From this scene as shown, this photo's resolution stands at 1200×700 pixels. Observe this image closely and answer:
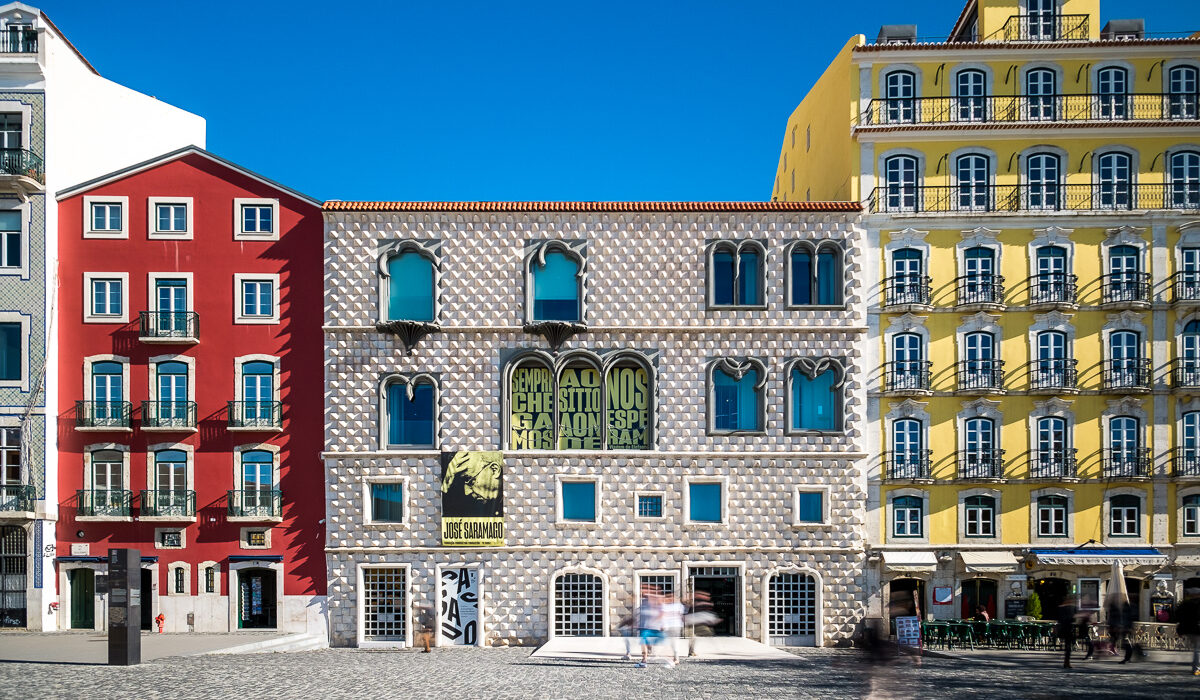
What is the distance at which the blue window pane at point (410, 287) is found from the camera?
33.7 metres

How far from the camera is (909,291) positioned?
34562mm

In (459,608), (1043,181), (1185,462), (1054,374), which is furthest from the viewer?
(1043,181)

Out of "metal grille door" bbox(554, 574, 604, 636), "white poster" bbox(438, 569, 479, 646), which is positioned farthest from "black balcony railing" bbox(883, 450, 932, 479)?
"white poster" bbox(438, 569, 479, 646)

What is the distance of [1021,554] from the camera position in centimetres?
3409

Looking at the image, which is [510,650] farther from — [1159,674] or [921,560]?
[1159,674]

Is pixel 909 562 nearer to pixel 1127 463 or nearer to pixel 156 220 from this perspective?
pixel 1127 463

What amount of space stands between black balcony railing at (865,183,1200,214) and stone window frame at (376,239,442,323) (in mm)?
14284

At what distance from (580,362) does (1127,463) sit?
1815 centimetres

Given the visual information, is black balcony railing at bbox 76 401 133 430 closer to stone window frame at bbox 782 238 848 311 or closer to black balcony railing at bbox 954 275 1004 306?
stone window frame at bbox 782 238 848 311

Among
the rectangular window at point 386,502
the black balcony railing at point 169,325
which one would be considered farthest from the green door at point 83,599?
the rectangular window at point 386,502

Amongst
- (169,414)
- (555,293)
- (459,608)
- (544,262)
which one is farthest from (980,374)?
(169,414)

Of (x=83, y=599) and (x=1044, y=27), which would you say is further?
(x=1044, y=27)

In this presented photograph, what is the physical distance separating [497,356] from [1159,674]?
2017 centimetres

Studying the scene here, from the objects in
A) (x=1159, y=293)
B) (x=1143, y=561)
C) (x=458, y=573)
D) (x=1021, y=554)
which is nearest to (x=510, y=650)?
(x=458, y=573)
